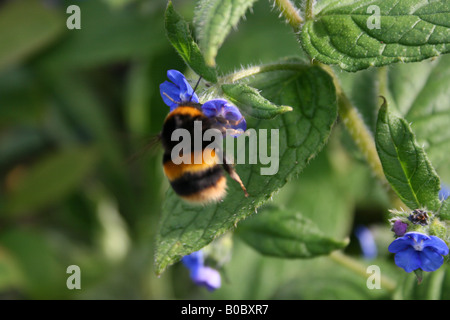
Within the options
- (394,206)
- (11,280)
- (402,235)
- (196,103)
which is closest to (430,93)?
(394,206)

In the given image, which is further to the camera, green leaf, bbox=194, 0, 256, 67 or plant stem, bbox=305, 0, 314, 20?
plant stem, bbox=305, 0, 314, 20

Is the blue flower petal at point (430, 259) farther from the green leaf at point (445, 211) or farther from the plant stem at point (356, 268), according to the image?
the plant stem at point (356, 268)

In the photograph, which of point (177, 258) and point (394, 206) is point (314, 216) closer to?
point (394, 206)

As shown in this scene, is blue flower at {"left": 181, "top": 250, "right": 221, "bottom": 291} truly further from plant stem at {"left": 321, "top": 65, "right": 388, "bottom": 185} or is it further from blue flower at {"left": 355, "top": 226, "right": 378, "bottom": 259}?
blue flower at {"left": 355, "top": 226, "right": 378, "bottom": 259}

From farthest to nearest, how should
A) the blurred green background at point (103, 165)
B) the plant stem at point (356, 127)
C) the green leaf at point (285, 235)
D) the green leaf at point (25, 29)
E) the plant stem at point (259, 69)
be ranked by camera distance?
the green leaf at point (25, 29), the blurred green background at point (103, 165), the green leaf at point (285, 235), the plant stem at point (356, 127), the plant stem at point (259, 69)

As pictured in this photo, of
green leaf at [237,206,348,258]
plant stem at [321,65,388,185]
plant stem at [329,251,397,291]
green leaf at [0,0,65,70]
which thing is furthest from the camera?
green leaf at [0,0,65,70]

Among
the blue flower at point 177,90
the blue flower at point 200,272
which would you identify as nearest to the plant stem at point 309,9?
the blue flower at point 177,90

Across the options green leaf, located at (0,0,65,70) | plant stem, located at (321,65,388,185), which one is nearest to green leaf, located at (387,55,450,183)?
plant stem, located at (321,65,388,185)
